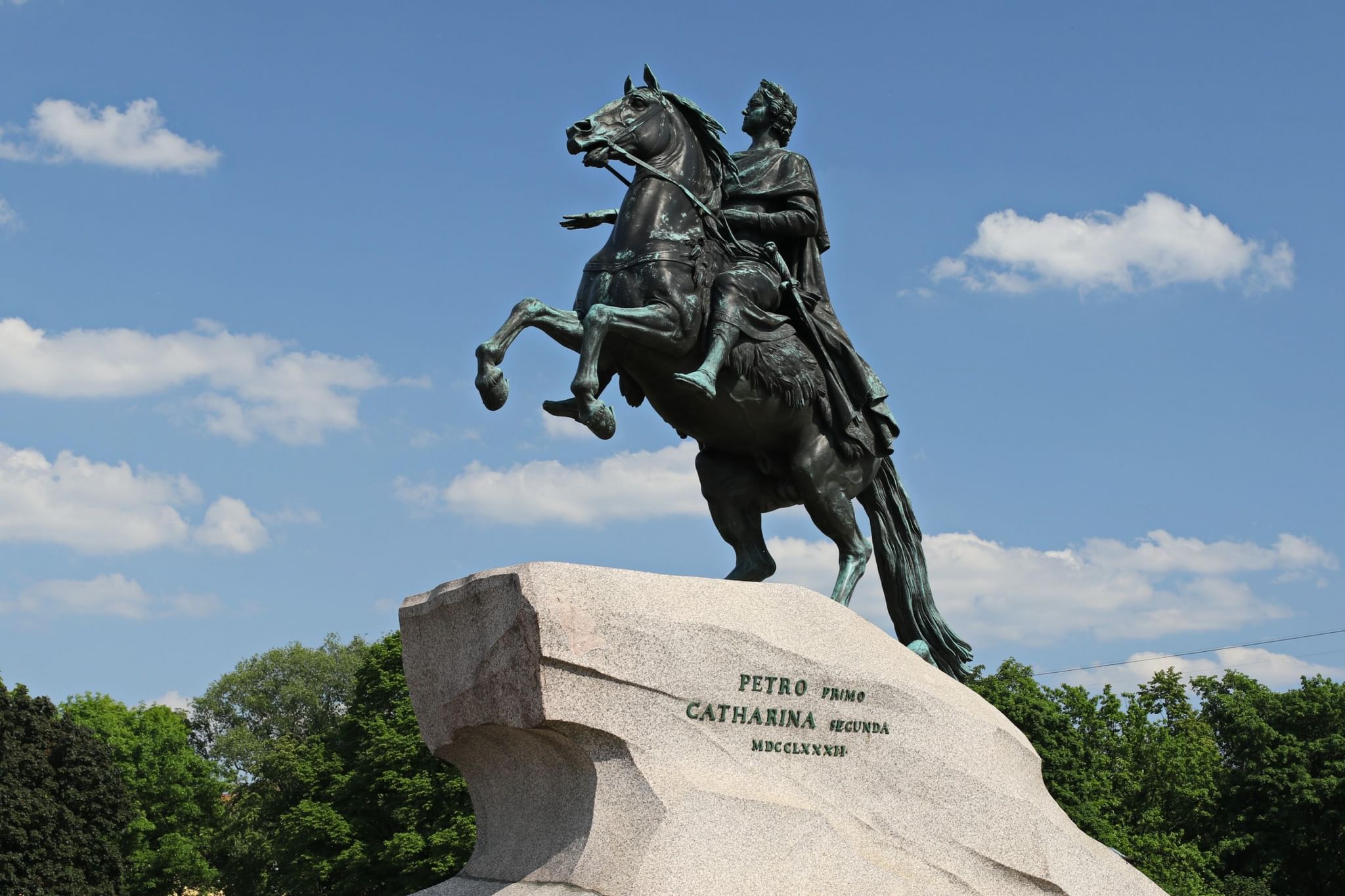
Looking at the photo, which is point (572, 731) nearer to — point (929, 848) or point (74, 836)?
point (929, 848)

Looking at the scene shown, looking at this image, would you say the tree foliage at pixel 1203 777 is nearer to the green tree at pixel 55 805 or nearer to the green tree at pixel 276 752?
the green tree at pixel 276 752

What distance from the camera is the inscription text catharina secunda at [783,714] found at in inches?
311

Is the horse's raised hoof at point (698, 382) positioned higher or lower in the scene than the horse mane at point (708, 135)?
lower

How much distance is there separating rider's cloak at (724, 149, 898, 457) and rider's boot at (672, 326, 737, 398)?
2.33 ft

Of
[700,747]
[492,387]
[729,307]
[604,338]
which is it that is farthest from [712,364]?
[700,747]

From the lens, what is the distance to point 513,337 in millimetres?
8805

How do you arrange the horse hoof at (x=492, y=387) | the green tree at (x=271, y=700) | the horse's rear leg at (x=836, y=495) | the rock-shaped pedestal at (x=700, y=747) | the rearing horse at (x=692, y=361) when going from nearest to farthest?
the rock-shaped pedestal at (x=700, y=747) < the horse hoof at (x=492, y=387) < the rearing horse at (x=692, y=361) < the horse's rear leg at (x=836, y=495) < the green tree at (x=271, y=700)

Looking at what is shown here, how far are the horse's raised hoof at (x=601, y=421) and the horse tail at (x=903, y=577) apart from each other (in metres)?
3.05

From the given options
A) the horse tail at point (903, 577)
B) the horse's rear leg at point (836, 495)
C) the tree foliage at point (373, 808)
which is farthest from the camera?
the tree foliage at point (373, 808)

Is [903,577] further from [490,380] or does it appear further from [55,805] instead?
[55,805]

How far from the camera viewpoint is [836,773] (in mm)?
8344

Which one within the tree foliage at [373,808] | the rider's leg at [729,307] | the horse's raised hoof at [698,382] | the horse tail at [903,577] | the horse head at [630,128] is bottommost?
the tree foliage at [373,808]

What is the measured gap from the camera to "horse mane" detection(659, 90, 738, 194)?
33.3 feet

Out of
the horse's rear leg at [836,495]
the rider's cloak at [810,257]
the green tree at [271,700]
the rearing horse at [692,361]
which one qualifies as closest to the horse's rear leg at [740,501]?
the rearing horse at [692,361]
